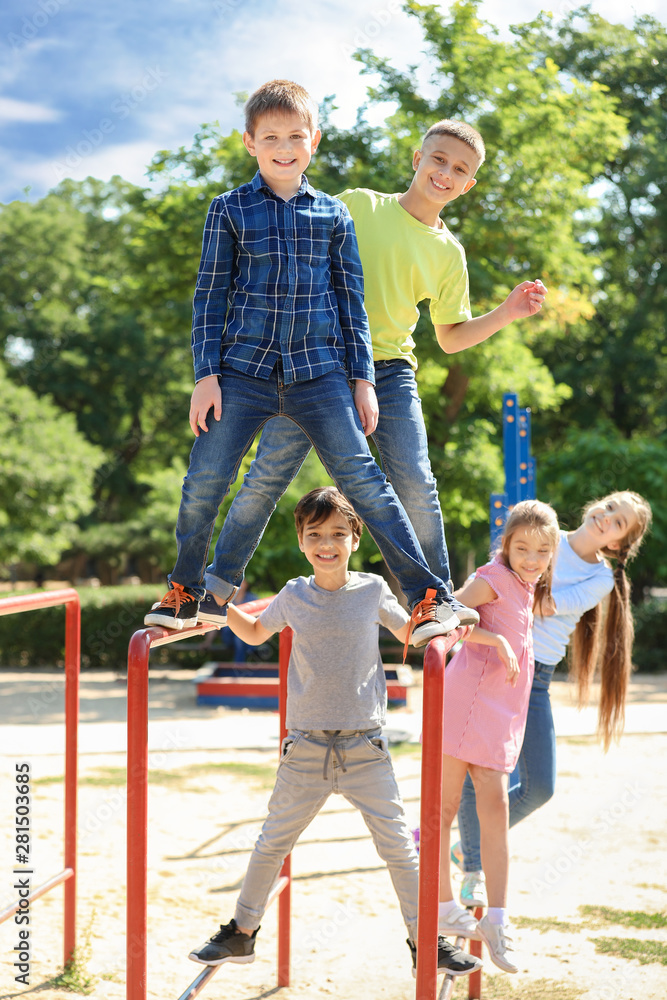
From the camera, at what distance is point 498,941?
2.28 metres

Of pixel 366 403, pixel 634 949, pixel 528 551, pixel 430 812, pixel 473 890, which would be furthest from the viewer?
pixel 634 949

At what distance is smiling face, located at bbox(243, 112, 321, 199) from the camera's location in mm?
2061

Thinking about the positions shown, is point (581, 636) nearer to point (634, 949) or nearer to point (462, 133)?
point (634, 949)

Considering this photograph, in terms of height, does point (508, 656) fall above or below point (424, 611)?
below

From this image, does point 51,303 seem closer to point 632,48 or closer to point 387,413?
point 632,48

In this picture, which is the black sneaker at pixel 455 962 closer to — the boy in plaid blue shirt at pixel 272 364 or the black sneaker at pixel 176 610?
the boy in plaid blue shirt at pixel 272 364

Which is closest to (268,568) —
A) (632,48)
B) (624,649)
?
(624,649)

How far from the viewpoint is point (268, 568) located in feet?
33.9

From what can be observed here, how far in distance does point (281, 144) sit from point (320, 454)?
66cm

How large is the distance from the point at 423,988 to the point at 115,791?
4296 millimetres

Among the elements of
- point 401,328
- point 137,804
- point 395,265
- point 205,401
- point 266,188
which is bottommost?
point 137,804

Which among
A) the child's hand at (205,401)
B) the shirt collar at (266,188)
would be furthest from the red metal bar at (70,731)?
the shirt collar at (266,188)

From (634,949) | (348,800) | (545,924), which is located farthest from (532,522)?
(545,924)

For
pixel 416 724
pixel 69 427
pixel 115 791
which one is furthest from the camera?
pixel 69 427
